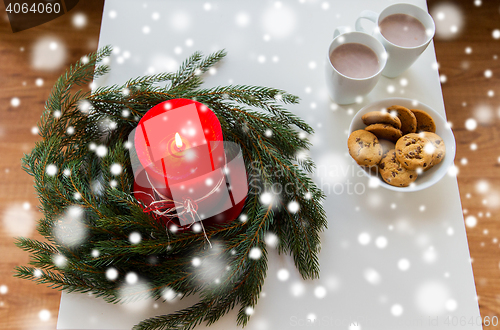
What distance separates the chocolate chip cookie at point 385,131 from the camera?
63 cm

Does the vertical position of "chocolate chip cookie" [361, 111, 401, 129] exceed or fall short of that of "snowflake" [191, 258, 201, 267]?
it exceeds it

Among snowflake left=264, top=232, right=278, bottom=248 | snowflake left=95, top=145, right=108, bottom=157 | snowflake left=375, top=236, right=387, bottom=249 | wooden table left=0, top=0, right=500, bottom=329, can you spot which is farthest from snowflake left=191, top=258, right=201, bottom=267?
wooden table left=0, top=0, right=500, bottom=329

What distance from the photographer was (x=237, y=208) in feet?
2.05

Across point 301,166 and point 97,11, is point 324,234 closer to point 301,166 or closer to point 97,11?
point 301,166

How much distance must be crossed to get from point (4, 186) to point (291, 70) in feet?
3.64

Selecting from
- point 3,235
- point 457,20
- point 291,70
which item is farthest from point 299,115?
point 3,235

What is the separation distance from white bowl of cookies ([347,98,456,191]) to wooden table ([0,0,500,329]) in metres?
0.65

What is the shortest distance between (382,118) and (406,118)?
0.05 metres

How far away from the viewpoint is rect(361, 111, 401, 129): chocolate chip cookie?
0.63 meters

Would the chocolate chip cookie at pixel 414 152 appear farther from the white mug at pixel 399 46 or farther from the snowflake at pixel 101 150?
the snowflake at pixel 101 150

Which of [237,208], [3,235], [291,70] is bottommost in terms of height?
[3,235]

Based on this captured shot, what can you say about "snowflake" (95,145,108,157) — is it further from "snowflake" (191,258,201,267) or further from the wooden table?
the wooden table

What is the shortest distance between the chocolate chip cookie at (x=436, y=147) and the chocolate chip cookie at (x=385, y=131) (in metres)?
0.05

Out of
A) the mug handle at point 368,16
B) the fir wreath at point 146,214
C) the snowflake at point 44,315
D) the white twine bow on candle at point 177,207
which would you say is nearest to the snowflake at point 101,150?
the fir wreath at point 146,214
